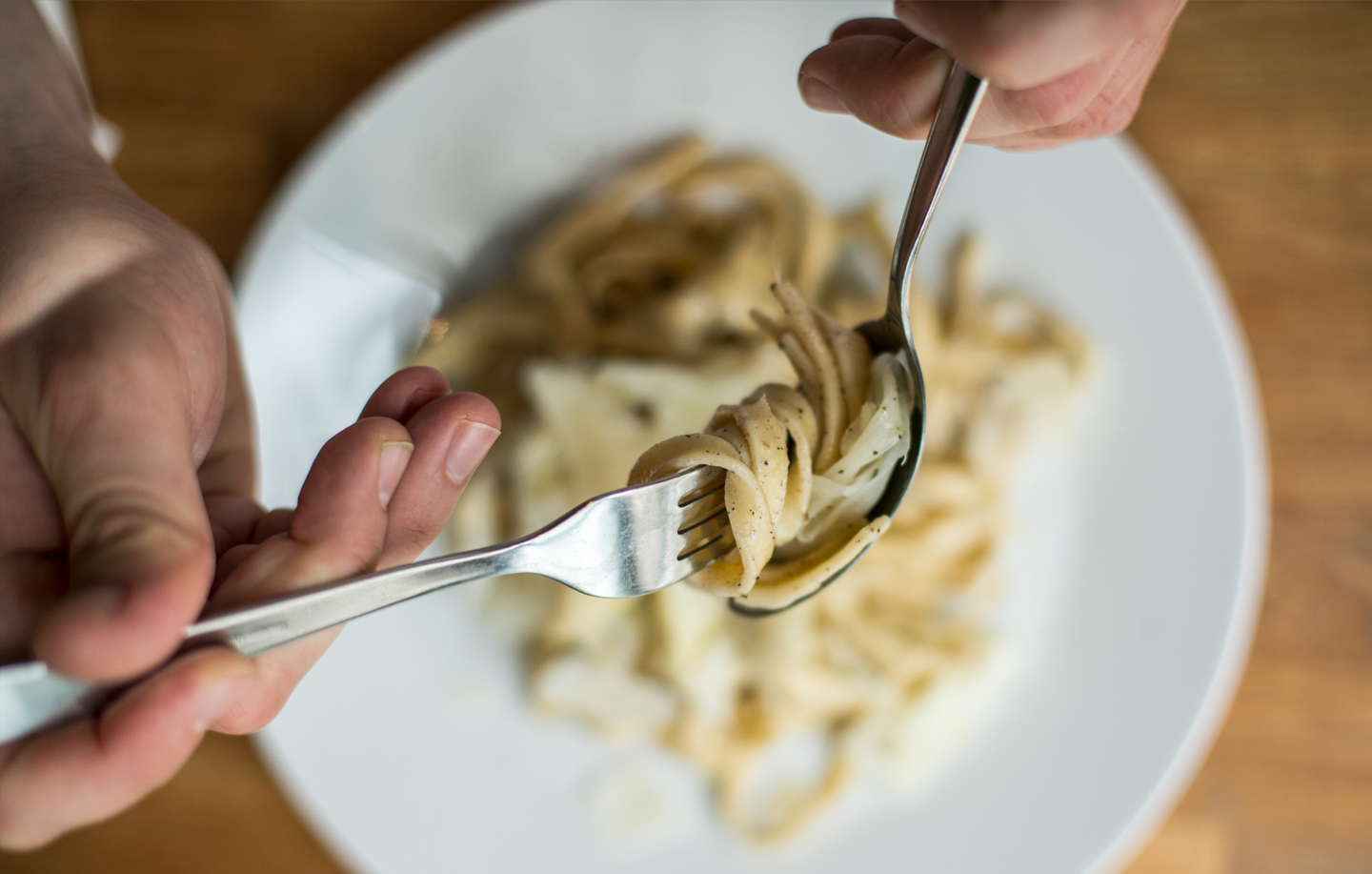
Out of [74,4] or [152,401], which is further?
[74,4]


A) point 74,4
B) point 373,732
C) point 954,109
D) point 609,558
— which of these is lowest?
point 373,732

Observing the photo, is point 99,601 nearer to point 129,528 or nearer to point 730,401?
point 129,528

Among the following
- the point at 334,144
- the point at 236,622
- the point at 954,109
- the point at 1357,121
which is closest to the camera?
the point at 236,622

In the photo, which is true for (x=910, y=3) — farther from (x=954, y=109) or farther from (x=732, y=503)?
(x=732, y=503)

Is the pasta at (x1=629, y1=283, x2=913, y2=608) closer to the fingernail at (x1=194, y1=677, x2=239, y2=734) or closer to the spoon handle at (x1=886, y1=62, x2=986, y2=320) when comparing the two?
the spoon handle at (x1=886, y1=62, x2=986, y2=320)

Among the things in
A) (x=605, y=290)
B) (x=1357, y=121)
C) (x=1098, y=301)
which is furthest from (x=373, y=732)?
(x=1357, y=121)

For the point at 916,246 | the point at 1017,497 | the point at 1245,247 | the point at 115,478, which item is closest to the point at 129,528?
the point at 115,478

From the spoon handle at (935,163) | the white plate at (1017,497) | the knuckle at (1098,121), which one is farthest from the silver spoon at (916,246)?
the white plate at (1017,497)
